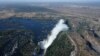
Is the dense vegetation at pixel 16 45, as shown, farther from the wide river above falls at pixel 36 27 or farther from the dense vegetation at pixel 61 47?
the dense vegetation at pixel 61 47

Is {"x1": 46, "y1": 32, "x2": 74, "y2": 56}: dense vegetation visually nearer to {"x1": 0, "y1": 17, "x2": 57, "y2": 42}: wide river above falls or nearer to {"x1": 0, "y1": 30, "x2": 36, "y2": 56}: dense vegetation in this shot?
{"x1": 0, "y1": 30, "x2": 36, "y2": 56}: dense vegetation

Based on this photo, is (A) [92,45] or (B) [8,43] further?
(A) [92,45]

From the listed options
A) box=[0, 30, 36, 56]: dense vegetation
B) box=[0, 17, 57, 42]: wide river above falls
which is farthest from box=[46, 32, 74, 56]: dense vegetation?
box=[0, 17, 57, 42]: wide river above falls

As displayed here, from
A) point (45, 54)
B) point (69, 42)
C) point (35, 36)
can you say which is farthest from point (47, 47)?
point (35, 36)

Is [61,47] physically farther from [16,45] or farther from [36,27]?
[36,27]

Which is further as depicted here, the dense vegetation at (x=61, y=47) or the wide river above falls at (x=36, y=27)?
the wide river above falls at (x=36, y=27)

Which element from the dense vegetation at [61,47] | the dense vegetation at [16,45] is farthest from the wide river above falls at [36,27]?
the dense vegetation at [61,47]

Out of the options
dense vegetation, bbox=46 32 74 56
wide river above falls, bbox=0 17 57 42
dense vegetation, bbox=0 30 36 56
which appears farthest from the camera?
wide river above falls, bbox=0 17 57 42

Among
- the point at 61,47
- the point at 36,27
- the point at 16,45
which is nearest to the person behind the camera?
the point at 61,47

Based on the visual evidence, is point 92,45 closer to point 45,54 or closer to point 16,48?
point 45,54

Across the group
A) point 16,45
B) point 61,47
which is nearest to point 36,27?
point 16,45

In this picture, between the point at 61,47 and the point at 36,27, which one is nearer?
the point at 61,47
